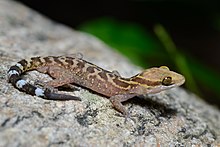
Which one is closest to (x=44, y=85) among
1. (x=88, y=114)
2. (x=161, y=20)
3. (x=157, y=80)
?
(x=88, y=114)

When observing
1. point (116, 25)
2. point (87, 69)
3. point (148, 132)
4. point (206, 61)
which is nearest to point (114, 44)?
point (116, 25)

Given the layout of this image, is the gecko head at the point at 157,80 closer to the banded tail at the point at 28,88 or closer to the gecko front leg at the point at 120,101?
the gecko front leg at the point at 120,101

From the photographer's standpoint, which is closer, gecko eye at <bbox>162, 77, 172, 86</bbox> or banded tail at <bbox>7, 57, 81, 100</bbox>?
banded tail at <bbox>7, 57, 81, 100</bbox>

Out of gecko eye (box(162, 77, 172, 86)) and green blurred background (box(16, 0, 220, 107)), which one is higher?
green blurred background (box(16, 0, 220, 107))

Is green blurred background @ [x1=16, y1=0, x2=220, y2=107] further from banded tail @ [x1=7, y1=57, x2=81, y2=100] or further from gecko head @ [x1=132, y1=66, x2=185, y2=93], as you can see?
banded tail @ [x1=7, y1=57, x2=81, y2=100]

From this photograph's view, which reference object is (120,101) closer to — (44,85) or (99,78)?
(99,78)

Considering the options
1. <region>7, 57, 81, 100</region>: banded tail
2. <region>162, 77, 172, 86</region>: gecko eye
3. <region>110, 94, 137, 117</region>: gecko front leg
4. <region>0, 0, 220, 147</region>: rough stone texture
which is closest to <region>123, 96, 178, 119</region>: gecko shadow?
<region>0, 0, 220, 147</region>: rough stone texture

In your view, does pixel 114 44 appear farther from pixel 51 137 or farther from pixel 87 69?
pixel 51 137

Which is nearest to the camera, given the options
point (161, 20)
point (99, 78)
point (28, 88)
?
point (28, 88)
